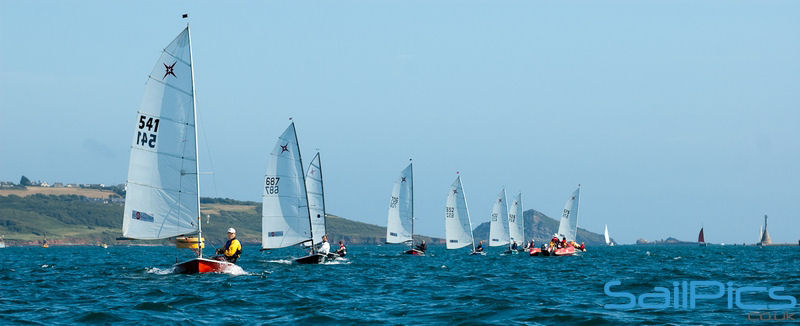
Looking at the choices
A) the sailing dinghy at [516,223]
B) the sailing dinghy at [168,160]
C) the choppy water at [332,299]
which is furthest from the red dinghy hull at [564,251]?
the sailing dinghy at [168,160]

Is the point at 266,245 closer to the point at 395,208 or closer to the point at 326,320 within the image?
the point at 326,320

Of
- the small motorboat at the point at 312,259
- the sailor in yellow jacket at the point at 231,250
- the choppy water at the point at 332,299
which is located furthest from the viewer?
the small motorboat at the point at 312,259

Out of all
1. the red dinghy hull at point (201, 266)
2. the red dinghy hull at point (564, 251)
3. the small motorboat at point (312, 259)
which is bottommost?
the red dinghy hull at point (201, 266)

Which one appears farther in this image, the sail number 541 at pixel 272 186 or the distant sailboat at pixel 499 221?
the distant sailboat at pixel 499 221

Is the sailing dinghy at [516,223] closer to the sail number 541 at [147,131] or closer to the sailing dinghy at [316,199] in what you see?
the sailing dinghy at [316,199]

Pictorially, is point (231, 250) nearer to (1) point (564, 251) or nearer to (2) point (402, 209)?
(1) point (564, 251)

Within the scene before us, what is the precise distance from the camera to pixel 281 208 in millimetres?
53812

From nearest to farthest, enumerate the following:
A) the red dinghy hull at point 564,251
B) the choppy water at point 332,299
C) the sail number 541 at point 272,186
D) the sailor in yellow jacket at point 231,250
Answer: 1. the choppy water at point 332,299
2. the sailor in yellow jacket at point 231,250
3. the sail number 541 at point 272,186
4. the red dinghy hull at point 564,251

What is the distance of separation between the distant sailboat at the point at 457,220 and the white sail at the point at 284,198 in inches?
1459

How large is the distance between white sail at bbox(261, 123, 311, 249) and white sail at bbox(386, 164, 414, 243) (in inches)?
1346

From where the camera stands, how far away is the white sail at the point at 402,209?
8838 cm

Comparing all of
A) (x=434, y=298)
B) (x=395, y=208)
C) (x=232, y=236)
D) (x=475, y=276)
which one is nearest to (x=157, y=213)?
(x=232, y=236)

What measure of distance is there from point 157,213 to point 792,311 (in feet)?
75.7

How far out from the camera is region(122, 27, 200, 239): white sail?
1426 inches
